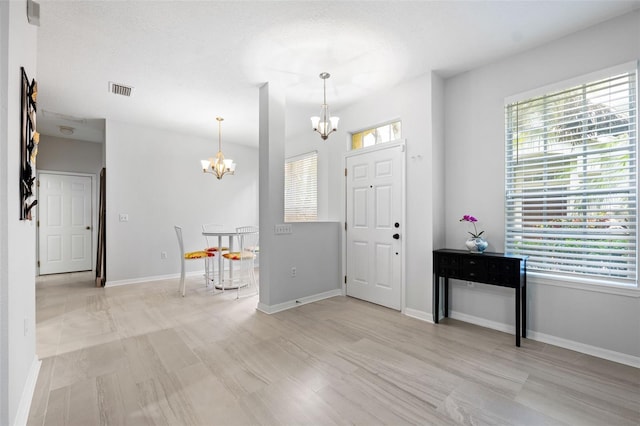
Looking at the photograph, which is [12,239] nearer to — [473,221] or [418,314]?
[418,314]

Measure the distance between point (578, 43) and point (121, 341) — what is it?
5126 mm

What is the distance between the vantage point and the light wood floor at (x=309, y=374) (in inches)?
69.1

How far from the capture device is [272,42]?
2.77 m

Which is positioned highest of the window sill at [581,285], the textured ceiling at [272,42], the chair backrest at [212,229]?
the textured ceiling at [272,42]

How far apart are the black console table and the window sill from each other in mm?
111

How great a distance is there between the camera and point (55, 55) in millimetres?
2951

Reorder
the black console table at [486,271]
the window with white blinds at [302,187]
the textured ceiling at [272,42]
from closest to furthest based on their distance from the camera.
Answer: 1. the textured ceiling at [272,42]
2. the black console table at [486,271]
3. the window with white blinds at [302,187]

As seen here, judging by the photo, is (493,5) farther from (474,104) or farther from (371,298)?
(371,298)

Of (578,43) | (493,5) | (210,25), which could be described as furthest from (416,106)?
(210,25)

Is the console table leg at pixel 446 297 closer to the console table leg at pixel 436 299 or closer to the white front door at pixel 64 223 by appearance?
the console table leg at pixel 436 299

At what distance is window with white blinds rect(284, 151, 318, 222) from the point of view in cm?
525

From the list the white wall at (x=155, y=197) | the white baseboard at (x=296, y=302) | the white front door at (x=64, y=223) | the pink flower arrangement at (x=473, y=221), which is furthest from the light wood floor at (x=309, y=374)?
the white front door at (x=64, y=223)

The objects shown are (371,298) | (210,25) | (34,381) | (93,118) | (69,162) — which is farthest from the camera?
(69,162)

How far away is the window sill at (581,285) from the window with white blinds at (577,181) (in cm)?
5
